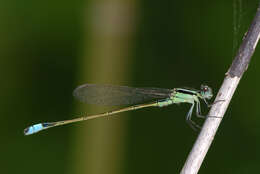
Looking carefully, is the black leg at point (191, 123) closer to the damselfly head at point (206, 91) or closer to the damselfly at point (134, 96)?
the damselfly at point (134, 96)

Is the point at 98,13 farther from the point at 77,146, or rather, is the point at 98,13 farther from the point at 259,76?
the point at 259,76

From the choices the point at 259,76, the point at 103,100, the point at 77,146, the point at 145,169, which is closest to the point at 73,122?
the point at 77,146

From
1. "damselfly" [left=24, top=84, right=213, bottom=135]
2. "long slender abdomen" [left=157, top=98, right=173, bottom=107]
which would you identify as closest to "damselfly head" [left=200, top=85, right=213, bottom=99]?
"damselfly" [left=24, top=84, right=213, bottom=135]

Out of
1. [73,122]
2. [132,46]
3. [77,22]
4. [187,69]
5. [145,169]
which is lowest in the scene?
[145,169]

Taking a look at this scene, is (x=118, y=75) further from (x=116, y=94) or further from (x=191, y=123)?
(x=191, y=123)

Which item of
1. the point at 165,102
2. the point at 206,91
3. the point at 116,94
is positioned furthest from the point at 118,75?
the point at 206,91

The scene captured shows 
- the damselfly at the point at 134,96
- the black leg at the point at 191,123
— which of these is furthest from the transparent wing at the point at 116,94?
the black leg at the point at 191,123
